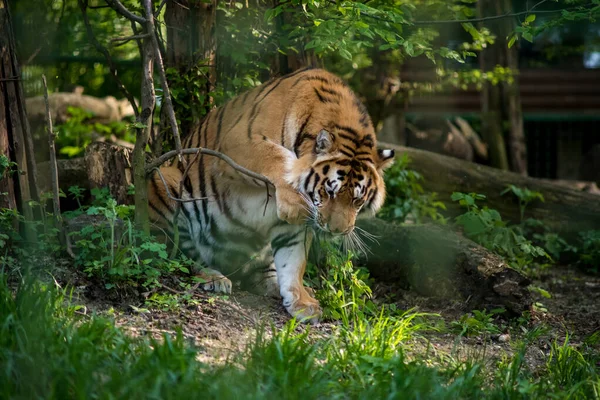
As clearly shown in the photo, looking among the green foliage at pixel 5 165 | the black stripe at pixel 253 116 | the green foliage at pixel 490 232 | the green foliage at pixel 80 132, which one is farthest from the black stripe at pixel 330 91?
the green foliage at pixel 80 132

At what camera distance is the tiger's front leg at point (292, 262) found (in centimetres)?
400

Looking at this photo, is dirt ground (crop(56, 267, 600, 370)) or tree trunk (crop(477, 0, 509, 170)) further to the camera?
tree trunk (crop(477, 0, 509, 170))

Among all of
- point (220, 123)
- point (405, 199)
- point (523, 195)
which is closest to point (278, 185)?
point (220, 123)

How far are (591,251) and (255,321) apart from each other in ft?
10.9

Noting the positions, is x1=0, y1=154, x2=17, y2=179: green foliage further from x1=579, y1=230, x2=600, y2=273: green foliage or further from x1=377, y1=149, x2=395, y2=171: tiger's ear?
x1=579, y1=230, x2=600, y2=273: green foliage

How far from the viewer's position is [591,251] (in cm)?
577

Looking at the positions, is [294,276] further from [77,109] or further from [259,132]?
[77,109]

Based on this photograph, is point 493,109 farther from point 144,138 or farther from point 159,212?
point 144,138

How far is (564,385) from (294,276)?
1.52 metres

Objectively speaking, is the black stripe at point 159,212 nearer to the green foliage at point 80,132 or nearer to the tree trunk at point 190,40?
the tree trunk at point 190,40

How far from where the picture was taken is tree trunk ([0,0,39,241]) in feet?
A: 12.1

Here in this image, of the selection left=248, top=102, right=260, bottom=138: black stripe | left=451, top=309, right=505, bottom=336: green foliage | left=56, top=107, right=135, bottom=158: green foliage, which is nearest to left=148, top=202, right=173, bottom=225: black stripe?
left=248, top=102, right=260, bottom=138: black stripe

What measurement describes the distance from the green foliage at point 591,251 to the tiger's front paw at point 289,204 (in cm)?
289

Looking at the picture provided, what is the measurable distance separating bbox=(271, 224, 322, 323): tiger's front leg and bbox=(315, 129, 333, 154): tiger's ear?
52 centimetres
